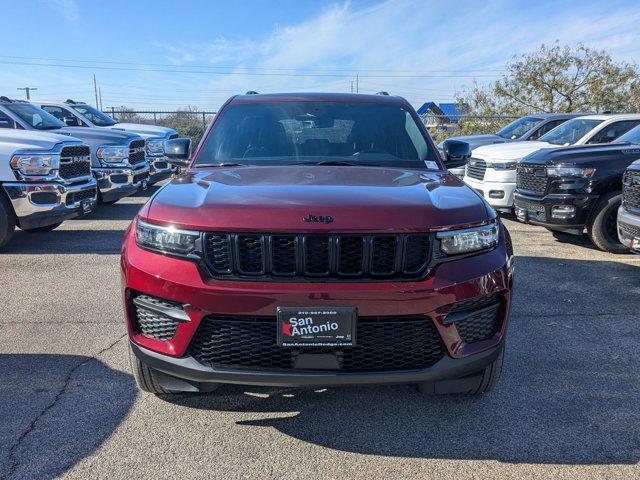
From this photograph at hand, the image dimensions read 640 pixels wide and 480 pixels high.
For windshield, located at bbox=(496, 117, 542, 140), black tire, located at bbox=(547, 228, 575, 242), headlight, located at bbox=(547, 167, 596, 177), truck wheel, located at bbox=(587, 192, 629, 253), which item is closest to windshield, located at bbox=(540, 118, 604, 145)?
black tire, located at bbox=(547, 228, 575, 242)

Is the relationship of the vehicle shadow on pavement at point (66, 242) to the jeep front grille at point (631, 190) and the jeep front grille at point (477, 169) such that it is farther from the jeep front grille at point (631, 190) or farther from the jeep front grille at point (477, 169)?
the jeep front grille at point (477, 169)

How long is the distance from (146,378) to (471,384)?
1716mm

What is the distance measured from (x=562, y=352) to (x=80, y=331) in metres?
3.56

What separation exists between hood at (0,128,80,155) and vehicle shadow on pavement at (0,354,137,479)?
12.7ft

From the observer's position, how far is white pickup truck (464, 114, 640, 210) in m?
8.70

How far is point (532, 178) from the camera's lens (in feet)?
23.9

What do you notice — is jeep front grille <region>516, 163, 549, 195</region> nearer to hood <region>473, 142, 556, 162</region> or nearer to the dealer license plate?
hood <region>473, 142, 556, 162</region>

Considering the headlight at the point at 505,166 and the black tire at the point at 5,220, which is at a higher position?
the headlight at the point at 505,166

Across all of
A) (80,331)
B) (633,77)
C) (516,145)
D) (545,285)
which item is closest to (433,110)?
(633,77)

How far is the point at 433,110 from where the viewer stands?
33188 mm

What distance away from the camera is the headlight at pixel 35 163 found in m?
6.41

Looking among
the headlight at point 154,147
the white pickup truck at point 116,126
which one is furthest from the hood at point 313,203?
the headlight at point 154,147

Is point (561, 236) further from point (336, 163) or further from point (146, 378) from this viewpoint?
point (146, 378)

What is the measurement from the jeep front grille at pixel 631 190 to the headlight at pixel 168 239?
4731mm
